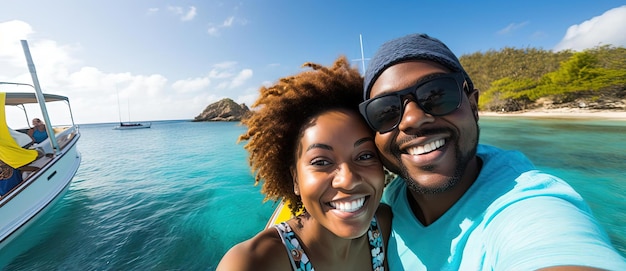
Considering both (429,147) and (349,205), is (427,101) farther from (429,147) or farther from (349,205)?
(349,205)

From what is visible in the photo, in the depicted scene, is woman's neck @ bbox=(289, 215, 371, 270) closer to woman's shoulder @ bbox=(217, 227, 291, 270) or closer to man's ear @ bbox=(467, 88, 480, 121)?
woman's shoulder @ bbox=(217, 227, 291, 270)

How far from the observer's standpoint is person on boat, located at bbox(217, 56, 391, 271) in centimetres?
163

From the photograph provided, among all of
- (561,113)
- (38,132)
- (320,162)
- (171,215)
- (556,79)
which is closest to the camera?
(320,162)

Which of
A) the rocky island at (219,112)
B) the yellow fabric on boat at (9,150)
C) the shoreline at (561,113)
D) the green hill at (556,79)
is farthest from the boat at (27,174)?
the rocky island at (219,112)

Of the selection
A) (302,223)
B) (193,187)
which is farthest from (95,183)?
(302,223)

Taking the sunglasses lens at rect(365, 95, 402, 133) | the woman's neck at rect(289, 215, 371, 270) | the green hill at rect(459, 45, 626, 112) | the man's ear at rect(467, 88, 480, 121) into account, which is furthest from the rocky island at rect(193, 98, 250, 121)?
the man's ear at rect(467, 88, 480, 121)

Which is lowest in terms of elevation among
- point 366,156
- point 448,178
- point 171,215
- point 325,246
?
point 171,215

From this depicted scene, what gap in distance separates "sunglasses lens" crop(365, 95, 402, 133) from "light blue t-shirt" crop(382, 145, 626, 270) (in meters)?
0.61

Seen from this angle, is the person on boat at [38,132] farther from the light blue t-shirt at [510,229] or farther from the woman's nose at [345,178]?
the light blue t-shirt at [510,229]

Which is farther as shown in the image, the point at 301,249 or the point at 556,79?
the point at 556,79

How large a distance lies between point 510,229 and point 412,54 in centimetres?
106

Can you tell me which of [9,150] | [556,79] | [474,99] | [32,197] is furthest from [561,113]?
[9,150]

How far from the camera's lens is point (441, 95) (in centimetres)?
149

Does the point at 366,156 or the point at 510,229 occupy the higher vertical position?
the point at 366,156
